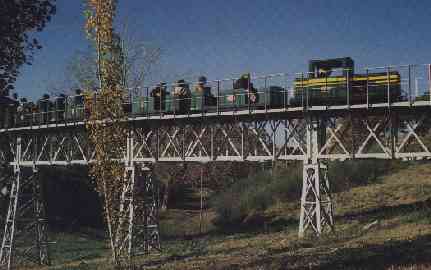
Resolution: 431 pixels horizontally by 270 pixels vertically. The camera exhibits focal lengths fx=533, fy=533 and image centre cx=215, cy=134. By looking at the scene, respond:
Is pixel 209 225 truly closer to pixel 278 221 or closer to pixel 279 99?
pixel 278 221

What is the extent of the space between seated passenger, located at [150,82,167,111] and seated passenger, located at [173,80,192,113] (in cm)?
84

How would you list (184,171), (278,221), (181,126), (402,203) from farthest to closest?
(184,171) → (278,221) → (402,203) → (181,126)

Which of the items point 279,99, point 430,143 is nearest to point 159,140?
point 279,99

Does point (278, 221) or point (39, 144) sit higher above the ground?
point (39, 144)

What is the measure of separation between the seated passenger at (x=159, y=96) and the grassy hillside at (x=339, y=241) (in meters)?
7.51

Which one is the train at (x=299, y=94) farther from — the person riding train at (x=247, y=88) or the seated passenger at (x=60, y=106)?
the seated passenger at (x=60, y=106)

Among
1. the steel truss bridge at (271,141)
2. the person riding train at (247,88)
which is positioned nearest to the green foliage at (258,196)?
the steel truss bridge at (271,141)

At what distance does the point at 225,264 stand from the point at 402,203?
17563mm

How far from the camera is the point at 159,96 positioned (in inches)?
1087

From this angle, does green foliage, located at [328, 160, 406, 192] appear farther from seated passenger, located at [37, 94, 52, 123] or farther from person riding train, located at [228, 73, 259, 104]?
seated passenger, located at [37, 94, 52, 123]

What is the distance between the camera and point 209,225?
48.8 m

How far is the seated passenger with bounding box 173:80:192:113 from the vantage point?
2673 centimetres

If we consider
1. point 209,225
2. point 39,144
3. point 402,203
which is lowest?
point 209,225

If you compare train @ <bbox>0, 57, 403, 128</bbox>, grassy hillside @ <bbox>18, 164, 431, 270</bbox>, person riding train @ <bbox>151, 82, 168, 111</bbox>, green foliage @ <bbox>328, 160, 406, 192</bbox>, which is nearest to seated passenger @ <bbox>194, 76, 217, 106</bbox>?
train @ <bbox>0, 57, 403, 128</bbox>
